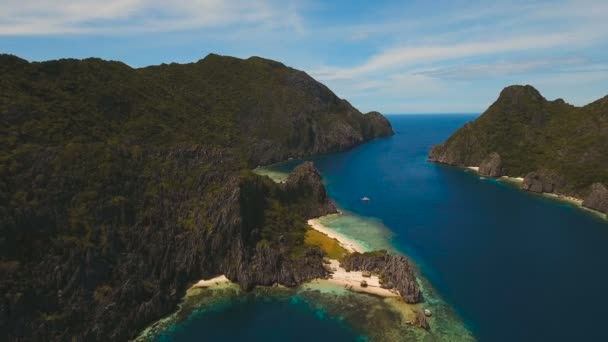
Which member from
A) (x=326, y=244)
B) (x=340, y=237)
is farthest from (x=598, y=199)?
(x=326, y=244)

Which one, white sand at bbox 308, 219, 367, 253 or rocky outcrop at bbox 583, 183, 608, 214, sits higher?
rocky outcrop at bbox 583, 183, 608, 214

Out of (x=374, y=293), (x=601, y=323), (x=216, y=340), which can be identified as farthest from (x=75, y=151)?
(x=601, y=323)

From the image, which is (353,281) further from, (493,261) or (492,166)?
(492,166)

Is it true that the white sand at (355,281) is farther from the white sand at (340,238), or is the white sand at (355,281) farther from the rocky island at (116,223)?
the white sand at (340,238)

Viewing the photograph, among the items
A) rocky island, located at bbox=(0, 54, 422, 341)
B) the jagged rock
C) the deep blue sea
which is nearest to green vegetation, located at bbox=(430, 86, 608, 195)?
the deep blue sea

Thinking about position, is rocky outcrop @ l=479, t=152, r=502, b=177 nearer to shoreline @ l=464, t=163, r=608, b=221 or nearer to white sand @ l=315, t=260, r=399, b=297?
shoreline @ l=464, t=163, r=608, b=221

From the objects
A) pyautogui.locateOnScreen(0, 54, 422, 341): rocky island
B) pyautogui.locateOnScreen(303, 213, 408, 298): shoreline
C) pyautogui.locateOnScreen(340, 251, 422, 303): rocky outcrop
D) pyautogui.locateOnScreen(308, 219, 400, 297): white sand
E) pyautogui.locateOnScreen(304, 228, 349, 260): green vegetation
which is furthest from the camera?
pyautogui.locateOnScreen(304, 228, 349, 260): green vegetation

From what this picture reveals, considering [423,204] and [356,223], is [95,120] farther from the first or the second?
[423,204]
